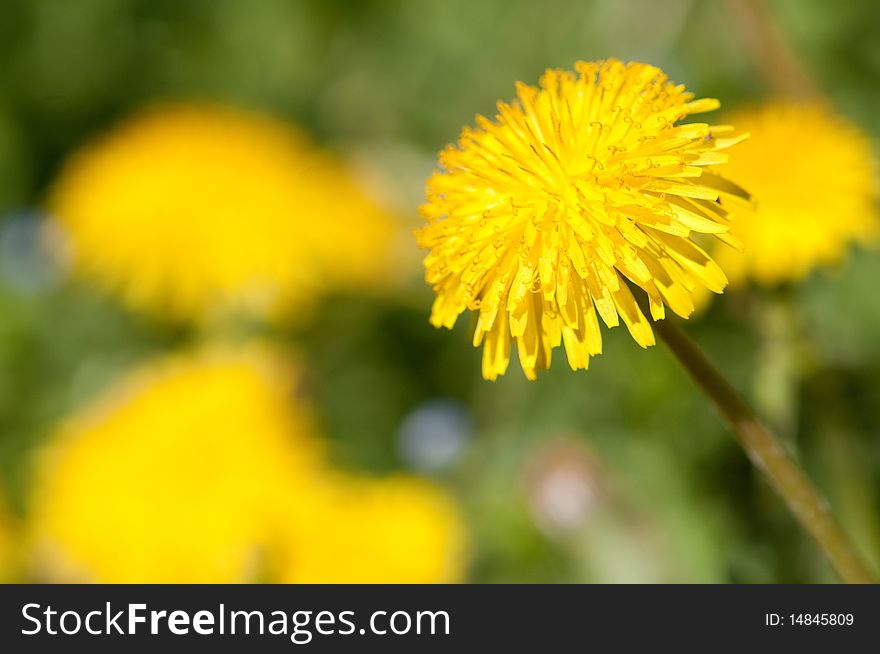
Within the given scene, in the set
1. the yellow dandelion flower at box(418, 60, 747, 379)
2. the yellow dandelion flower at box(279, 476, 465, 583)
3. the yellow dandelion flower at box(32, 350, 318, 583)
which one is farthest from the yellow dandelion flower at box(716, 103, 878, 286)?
the yellow dandelion flower at box(32, 350, 318, 583)

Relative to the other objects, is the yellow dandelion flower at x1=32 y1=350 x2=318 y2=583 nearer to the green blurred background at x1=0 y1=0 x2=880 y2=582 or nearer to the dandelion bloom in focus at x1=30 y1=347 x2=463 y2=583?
the dandelion bloom in focus at x1=30 y1=347 x2=463 y2=583

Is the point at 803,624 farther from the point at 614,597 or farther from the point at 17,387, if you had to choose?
the point at 17,387

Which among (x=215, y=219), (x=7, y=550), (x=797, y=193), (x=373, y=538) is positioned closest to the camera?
(x=797, y=193)

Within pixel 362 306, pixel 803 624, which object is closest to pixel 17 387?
pixel 362 306

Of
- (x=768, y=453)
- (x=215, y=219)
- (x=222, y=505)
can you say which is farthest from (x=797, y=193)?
(x=215, y=219)

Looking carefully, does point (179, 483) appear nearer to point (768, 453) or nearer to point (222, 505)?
point (222, 505)

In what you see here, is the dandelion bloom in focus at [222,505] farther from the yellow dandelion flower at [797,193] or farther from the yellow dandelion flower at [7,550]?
the yellow dandelion flower at [797,193]

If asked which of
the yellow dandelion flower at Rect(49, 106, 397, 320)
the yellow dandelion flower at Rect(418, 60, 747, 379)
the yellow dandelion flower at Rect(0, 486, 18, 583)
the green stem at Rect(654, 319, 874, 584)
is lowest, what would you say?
the green stem at Rect(654, 319, 874, 584)
